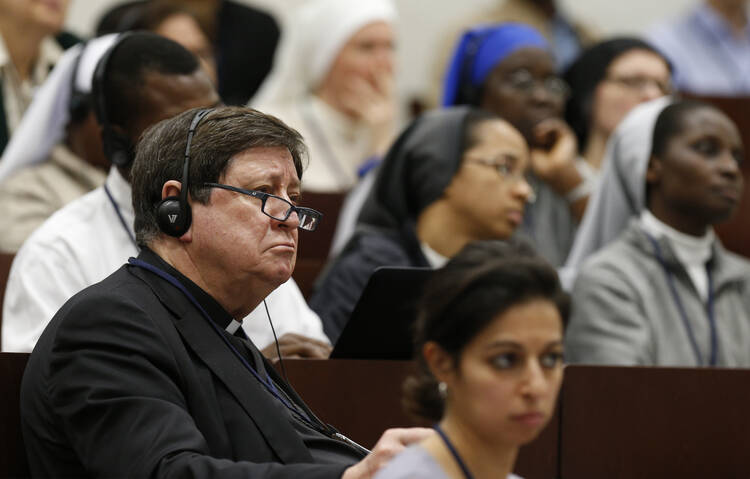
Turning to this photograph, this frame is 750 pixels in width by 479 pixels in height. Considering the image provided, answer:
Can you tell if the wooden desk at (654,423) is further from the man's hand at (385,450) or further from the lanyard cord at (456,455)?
the lanyard cord at (456,455)

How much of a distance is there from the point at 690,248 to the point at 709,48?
245 centimetres

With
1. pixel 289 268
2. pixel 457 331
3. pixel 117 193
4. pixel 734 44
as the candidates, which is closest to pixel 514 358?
pixel 457 331

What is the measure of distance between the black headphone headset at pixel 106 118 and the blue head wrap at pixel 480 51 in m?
1.95

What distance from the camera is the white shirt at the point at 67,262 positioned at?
2.79 m

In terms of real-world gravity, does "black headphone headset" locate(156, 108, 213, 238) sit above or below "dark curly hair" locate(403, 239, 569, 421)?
below

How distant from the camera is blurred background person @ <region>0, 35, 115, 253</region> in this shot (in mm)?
3359

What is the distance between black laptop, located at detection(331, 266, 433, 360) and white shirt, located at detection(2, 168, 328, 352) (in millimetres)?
401

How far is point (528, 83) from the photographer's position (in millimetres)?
4820

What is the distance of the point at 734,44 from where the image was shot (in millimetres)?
6082

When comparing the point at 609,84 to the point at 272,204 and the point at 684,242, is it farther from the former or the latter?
the point at 272,204

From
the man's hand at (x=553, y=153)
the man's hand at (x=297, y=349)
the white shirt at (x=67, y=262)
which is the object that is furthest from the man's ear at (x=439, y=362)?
the man's hand at (x=553, y=153)

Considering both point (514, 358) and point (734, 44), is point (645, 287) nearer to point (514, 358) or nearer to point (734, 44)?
point (514, 358)

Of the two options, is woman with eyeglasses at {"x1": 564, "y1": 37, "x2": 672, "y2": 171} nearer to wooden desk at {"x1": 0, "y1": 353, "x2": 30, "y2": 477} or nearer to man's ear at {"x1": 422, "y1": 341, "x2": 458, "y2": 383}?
wooden desk at {"x1": 0, "y1": 353, "x2": 30, "y2": 477}

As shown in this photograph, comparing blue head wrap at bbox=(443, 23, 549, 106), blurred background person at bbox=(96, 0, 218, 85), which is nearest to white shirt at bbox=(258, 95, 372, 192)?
blue head wrap at bbox=(443, 23, 549, 106)
